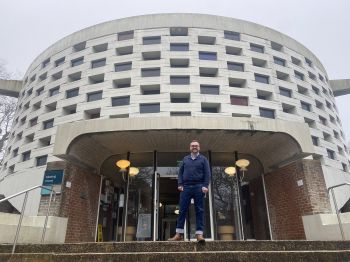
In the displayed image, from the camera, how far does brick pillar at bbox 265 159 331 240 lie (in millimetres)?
9359

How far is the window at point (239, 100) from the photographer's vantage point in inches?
648

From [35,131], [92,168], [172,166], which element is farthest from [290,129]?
[35,131]

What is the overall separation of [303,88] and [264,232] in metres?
12.0

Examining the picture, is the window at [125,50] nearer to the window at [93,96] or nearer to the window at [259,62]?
the window at [93,96]

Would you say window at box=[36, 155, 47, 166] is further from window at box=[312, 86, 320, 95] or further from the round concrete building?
window at box=[312, 86, 320, 95]

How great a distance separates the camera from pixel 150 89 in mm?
16953

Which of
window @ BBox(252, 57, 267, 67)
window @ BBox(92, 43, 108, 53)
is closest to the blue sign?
window @ BBox(92, 43, 108, 53)

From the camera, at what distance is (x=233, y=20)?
19.0 metres

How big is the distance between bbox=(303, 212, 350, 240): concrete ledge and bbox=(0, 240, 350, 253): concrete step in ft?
12.7

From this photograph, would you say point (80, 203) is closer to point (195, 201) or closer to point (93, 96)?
point (195, 201)

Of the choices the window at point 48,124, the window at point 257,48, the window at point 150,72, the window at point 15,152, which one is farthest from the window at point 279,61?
the window at point 15,152

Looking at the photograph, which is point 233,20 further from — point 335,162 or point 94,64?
point 335,162

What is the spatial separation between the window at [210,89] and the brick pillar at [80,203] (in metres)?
8.54

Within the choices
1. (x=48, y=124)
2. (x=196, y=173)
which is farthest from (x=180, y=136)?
(x=48, y=124)
